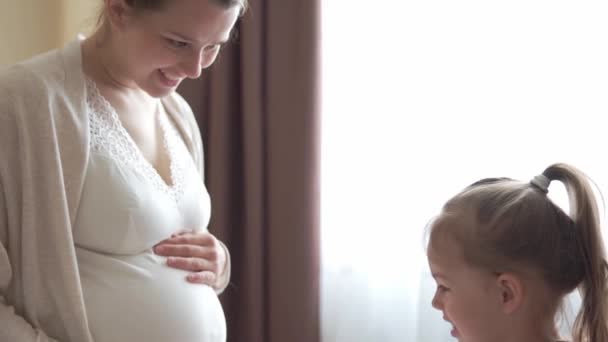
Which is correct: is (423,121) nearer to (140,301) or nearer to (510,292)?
(510,292)

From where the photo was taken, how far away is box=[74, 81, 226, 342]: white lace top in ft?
4.35

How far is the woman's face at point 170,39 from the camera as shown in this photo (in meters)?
1.33

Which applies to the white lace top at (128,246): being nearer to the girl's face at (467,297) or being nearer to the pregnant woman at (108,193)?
the pregnant woman at (108,193)

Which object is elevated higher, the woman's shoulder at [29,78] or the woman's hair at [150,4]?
the woman's hair at [150,4]

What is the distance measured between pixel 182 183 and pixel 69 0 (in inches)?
46.6

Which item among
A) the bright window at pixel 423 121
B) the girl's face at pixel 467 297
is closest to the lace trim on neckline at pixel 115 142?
the girl's face at pixel 467 297

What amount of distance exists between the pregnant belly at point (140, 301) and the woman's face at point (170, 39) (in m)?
0.33

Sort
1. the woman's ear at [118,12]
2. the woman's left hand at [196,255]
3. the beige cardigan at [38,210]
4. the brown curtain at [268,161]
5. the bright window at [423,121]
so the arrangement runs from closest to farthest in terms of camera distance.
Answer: the beige cardigan at [38,210], the woman's ear at [118,12], the woman's left hand at [196,255], the bright window at [423,121], the brown curtain at [268,161]

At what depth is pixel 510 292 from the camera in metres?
1.26

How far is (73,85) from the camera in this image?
4.44 feet

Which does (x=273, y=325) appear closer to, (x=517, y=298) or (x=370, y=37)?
(x=370, y=37)

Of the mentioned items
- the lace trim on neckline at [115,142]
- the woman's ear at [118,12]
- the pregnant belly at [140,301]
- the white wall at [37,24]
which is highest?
the white wall at [37,24]

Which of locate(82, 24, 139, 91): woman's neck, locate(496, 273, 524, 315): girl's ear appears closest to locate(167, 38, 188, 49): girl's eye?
locate(82, 24, 139, 91): woman's neck

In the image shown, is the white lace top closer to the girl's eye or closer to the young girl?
the girl's eye
